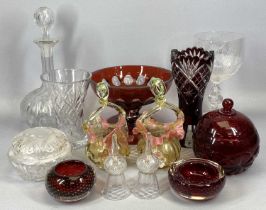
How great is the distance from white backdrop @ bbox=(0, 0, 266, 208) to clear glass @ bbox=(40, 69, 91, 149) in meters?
0.14

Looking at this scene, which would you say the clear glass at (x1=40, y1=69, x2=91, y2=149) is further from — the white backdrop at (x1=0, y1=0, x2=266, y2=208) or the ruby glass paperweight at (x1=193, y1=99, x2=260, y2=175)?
the ruby glass paperweight at (x1=193, y1=99, x2=260, y2=175)

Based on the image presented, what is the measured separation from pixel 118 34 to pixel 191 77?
0.29 metres

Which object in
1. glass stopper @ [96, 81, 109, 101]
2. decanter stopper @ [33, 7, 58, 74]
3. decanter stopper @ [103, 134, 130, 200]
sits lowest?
decanter stopper @ [103, 134, 130, 200]

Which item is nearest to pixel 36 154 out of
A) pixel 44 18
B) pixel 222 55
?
pixel 44 18

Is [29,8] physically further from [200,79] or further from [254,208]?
[254,208]

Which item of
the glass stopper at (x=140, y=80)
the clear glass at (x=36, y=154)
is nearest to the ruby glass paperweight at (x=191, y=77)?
the glass stopper at (x=140, y=80)

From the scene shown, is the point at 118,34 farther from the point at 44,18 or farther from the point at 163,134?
the point at 163,134

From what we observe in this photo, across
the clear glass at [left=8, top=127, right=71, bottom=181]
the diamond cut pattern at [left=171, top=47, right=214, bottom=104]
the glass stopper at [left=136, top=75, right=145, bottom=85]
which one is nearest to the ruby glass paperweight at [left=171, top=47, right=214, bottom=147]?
the diamond cut pattern at [left=171, top=47, right=214, bottom=104]

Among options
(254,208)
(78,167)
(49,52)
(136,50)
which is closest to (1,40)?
(49,52)

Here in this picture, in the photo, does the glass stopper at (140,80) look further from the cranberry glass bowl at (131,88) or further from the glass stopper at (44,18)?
the glass stopper at (44,18)

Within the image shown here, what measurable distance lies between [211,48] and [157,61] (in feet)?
0.53

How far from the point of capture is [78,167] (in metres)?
0.97

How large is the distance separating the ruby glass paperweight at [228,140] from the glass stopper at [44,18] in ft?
1.36

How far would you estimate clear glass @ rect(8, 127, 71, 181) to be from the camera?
1.00 meters
